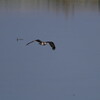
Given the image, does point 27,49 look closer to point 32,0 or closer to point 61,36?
point 61,36

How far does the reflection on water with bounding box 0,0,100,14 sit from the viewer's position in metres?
20.6

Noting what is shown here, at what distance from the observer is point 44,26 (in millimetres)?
16047

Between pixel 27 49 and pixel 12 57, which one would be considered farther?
pixel 27 49

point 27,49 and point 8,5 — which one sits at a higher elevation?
point 8,5

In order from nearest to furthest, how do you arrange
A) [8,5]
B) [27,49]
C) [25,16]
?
[27,49], [25,16], [8,5]

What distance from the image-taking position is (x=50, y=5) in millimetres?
22656

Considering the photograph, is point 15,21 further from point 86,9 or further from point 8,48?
point 86,9

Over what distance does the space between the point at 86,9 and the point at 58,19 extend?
10.5 feet

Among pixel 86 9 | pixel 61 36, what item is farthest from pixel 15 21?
pixel 86 9

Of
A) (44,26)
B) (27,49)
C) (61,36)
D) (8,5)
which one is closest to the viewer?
(27,49)

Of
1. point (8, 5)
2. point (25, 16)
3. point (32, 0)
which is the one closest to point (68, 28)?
point (25, 16)

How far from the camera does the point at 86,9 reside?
2161 centimetres

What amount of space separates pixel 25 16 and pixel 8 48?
5.79m

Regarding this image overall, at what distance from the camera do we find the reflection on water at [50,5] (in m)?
20.6
